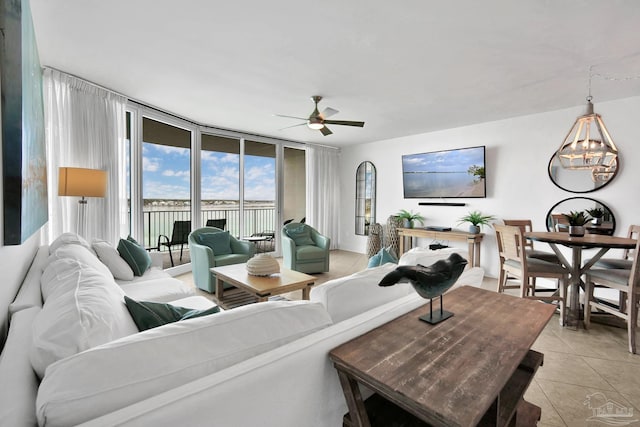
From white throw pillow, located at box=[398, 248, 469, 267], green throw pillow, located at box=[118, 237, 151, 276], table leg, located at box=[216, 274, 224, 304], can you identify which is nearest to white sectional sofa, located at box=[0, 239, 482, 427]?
white throw pillow, located at box=[398, 248, 469, 267]

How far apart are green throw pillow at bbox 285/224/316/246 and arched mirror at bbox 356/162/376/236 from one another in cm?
202

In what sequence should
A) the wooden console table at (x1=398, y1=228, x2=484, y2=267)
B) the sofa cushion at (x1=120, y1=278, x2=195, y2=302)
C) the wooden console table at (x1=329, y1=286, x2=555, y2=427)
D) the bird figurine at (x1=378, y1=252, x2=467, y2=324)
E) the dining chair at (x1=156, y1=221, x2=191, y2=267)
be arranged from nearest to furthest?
the wooden console table at (x1=329, y1=286, x2=555, y2=427), the bird figurine at (x1=378, y1=252, x2=467, y2=324), the sofa cushion at (x1=120, y1=278, x2=195, y2=302), the wooden console table at (x1=398, y1=228, x2=484, y2=267), the dining chair at (x1=156, y1=221, x2=191, y2=267)

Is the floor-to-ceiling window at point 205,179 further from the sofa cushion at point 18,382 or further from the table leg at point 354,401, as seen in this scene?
the table leg at point 354,401

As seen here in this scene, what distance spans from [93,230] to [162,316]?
2.77 meters

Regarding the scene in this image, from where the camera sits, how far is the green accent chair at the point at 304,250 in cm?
437

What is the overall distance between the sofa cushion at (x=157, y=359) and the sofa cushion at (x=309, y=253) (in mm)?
3373

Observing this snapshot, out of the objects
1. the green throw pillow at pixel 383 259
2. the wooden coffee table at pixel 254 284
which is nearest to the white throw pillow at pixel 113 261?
the wooden coffee table at pixel 254 284

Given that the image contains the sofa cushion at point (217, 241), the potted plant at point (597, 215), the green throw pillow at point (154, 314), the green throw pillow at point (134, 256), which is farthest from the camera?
the sofa cushion at point (217, 241)

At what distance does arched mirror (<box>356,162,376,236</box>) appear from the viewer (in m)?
6.44

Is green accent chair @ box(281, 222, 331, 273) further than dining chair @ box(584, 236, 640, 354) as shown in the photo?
Yes

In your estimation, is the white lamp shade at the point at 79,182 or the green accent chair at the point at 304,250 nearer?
the white lamp shade at the point at 79,182

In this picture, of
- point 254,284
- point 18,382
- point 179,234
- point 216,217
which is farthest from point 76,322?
point 216,217

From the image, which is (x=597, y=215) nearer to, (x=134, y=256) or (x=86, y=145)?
(x=134, y=256)

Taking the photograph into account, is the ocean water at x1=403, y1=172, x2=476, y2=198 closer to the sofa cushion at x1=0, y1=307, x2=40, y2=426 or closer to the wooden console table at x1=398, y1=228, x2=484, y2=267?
the wooden console table at x1=398, y1=228, x2=484, y2=267
